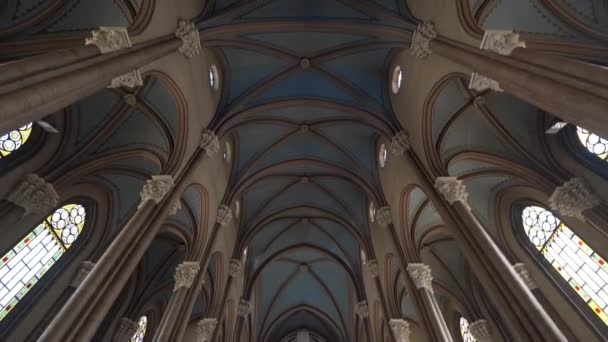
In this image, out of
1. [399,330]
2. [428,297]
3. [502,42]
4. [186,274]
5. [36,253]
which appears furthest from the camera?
[399,330]

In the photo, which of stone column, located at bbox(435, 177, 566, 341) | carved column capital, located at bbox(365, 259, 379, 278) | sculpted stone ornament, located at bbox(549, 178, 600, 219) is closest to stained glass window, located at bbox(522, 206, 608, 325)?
sculpted stone ornament, located at bbox(549, 178, 600, 219)

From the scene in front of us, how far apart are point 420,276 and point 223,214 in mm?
7491

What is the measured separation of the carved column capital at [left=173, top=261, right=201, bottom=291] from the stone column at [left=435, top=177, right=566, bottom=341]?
26.4 feet

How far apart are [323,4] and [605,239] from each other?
430 inches

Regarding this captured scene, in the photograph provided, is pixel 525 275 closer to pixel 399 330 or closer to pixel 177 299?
pixel 399 330

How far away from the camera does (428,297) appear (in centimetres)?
1126

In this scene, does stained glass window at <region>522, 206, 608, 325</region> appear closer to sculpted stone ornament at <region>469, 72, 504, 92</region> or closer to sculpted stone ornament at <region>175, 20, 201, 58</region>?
sculpted stone ornament at <region>469, 72, 504, 92</region>

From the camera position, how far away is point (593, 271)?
10.1 metres

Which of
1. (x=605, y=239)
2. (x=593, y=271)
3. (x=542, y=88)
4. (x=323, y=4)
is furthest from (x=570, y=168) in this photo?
(x=323, y=4)

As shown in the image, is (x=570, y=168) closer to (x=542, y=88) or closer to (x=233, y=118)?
(x=542, y=88)

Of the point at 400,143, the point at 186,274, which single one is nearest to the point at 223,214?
the point at 186,274

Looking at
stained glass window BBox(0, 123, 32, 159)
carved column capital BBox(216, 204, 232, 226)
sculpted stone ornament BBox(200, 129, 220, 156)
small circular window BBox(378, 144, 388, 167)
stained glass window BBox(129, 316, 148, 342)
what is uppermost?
small circular window BBox(378, 144, 388, 167)

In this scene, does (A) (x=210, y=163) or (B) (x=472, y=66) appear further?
(A) (x=210, y=163)

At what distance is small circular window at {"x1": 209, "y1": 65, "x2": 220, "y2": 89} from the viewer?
549 inches
